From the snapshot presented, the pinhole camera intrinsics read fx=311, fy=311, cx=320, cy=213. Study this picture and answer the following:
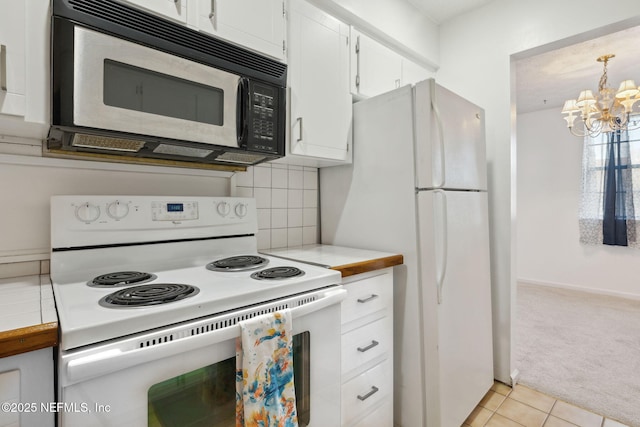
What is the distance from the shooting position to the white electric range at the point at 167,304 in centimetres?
70

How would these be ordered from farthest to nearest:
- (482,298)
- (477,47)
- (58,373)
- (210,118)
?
(477,47) → (482,298) → (210,118) → (58,373)

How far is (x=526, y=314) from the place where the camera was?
3.44 m

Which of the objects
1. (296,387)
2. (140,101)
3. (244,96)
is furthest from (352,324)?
(140,101)

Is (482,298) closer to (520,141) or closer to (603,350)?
(603,350)

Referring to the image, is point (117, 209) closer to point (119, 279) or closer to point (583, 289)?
point (119, 279)

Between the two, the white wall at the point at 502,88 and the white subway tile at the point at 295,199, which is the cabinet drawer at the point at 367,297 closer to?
the white subway tile at the point at 295,199

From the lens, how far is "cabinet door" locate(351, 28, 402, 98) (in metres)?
1.84

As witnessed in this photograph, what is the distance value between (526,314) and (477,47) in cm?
285

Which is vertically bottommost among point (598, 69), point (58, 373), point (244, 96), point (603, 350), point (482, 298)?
point (603, 350)

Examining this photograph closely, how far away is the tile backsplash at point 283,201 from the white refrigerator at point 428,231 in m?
0.27

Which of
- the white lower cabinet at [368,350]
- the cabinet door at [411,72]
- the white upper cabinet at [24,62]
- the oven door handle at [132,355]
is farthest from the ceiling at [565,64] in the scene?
the oven door handle at [132,355]

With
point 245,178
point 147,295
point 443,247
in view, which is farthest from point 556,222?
point 147,295

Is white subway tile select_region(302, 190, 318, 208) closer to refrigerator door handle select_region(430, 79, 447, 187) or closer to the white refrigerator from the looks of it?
the white refrigerator

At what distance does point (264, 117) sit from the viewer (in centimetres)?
137
